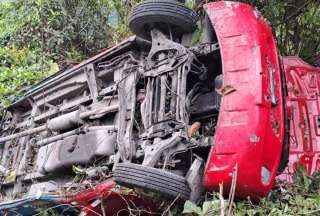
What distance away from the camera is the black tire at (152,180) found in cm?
301

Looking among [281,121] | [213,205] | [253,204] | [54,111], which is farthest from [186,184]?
[54,111]

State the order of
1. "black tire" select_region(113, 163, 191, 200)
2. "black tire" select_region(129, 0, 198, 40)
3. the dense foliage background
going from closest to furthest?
"black tire" select_region(113, 163, 191, 200) → "black tire" select_region(129, 0, 198, 40) → the dense foliage background

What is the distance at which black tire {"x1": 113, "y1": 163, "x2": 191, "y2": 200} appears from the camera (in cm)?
301

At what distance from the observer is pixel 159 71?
12.4ft

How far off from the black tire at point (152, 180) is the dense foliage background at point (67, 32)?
2.98 meters

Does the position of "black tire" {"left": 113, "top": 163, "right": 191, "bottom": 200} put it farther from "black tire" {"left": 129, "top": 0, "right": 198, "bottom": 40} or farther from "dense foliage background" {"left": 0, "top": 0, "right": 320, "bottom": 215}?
"dense foliage background" {"left": 0, "top": 0, "right": 320, "bottom": 215}

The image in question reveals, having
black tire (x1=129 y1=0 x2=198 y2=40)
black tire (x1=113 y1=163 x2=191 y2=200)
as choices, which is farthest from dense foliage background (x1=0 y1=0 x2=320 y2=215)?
black tire (x1=113 y1=163 x2=191 y2=200)

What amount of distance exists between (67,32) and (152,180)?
4923 mm

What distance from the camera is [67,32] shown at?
7.42 metres

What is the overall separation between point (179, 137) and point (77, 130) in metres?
1.31

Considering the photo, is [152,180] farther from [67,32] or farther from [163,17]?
[67,32]

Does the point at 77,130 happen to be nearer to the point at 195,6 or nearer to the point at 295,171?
the point at 295,171

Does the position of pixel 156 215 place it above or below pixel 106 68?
below

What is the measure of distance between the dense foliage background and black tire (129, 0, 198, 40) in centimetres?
171
